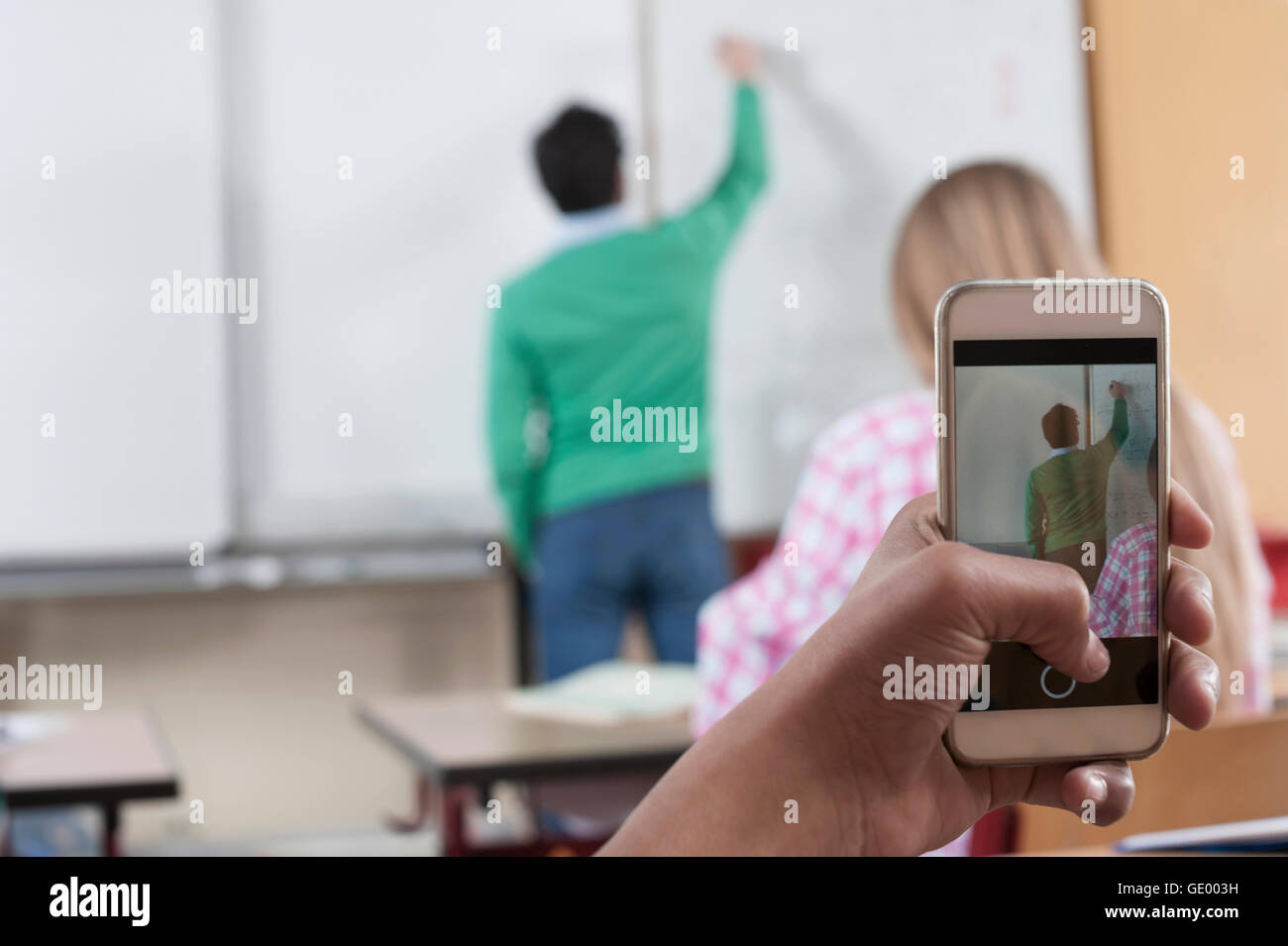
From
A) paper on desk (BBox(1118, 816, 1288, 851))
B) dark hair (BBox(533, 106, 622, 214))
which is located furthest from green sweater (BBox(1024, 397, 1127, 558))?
dark hair (BBox(533, 106, 622, 214))

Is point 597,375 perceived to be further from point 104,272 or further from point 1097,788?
point 1097,788

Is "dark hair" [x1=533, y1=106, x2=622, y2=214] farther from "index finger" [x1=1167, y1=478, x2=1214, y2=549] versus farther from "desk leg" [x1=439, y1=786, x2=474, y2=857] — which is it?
"index finger" [x1=1167, y1=478, x2=1214, y2=549]

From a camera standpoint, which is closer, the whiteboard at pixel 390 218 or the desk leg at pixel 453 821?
the desk leg at pixel 453 821

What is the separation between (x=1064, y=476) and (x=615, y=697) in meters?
0.90

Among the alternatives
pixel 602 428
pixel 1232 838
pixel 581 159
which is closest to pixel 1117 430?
pixel 1232 838

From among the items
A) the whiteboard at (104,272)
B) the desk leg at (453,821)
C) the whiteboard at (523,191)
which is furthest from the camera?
the whiteboard at (523,191)

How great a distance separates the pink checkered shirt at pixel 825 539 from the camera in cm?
82

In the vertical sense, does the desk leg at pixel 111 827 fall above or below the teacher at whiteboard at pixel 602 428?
below

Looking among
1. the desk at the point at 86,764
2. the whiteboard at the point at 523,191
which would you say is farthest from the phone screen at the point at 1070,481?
the whiteboard at the point at 523,191

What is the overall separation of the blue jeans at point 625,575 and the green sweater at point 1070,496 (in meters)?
1.43

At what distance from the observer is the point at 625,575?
5.61 feet

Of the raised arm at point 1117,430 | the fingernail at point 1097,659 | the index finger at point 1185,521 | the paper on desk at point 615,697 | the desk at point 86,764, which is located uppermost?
→ the raised arm at point 1117,430

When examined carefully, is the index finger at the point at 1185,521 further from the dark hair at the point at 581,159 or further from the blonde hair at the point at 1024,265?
the dark hair at the point at 581,159
